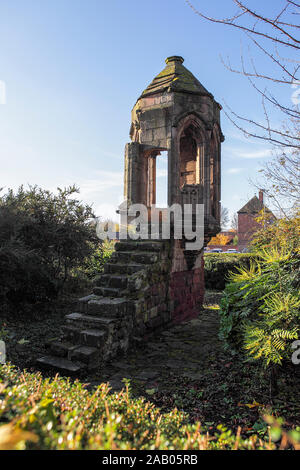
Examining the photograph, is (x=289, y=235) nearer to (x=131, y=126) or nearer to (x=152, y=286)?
(x=152, y=286)

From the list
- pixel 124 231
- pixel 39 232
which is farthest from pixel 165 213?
pixel 39 232

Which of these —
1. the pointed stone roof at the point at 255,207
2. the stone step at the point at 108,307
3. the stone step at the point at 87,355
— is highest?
the pointed stone roof at the point at 255,207

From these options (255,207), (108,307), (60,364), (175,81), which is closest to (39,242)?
(108,307)

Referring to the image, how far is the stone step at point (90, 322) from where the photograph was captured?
15.0 feet

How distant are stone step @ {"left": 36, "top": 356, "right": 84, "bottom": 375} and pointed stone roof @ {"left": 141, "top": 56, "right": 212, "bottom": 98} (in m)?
6.37

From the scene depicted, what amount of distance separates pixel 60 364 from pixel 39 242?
3.46 meters

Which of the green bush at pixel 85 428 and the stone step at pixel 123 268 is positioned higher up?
the stone step at pixel 123 268

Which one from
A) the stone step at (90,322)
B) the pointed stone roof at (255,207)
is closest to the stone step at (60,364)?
the stone step at (90,322)

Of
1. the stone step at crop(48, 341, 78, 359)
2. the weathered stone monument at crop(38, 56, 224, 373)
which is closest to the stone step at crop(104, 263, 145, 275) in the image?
the weathered stone monument at crop(38, 56, 224, 373)

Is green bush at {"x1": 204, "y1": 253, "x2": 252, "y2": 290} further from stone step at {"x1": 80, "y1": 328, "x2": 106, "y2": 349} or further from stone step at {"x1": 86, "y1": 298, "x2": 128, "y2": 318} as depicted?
stone step at {"x1": 80, "y1": 328, "x2": 106, "y2": 349}

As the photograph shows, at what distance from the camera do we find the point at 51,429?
1.26m

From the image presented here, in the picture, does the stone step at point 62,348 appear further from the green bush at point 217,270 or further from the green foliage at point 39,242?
the green bush at point 217,270

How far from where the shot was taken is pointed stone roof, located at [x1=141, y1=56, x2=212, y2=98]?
732cm

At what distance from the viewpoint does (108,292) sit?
5.35 metres
